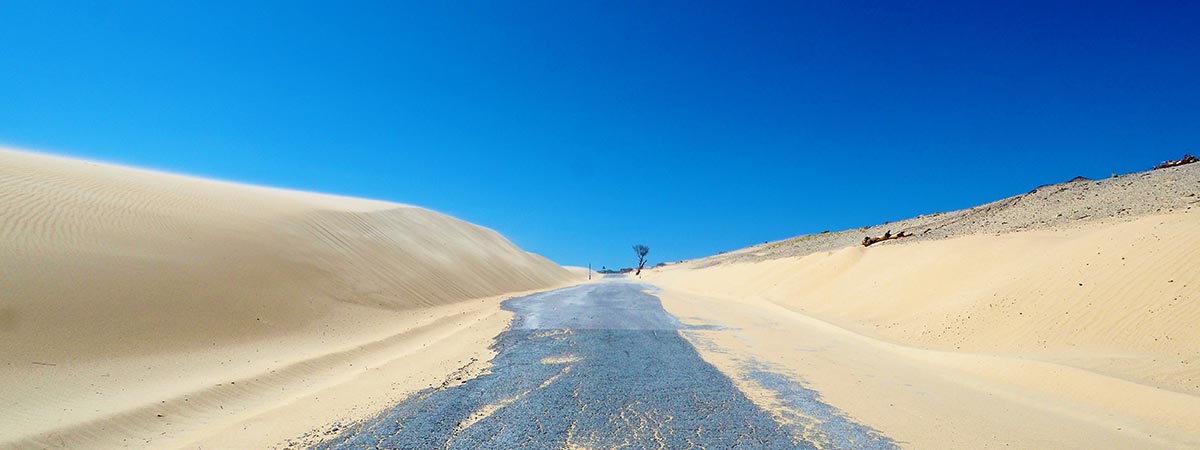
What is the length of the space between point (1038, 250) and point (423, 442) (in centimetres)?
1530

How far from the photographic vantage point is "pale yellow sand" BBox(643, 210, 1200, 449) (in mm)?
5574

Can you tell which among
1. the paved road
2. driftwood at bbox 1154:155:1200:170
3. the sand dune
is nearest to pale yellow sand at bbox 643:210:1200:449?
the sand dune

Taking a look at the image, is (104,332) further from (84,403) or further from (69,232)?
(69,232)

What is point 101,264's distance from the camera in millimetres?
10727

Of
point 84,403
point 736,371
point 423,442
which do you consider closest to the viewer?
point 423,442

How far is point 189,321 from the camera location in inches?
405

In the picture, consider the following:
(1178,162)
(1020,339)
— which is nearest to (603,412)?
(1020,339)

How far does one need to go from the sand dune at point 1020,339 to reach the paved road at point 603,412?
0.82 m

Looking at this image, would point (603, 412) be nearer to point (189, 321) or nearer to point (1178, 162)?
point (189, 321)

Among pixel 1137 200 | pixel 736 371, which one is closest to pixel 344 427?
pixel 736 371

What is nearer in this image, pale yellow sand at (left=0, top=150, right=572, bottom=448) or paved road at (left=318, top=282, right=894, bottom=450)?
paved road at (left=318, top=282, right=894, bottom=450)

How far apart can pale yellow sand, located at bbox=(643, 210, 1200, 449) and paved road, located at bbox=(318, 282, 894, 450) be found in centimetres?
75

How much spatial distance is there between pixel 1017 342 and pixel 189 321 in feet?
50.3

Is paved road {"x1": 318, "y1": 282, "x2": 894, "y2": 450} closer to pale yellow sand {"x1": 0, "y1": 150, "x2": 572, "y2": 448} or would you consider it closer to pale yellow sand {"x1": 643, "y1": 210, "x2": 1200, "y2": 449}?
pale yellow sand {"x1": 643, "y1": 210, "x2": 1200, "y2": 449}
